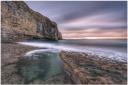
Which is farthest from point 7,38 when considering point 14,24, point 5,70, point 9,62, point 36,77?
point 36,77

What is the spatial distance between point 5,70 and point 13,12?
17.0 meters

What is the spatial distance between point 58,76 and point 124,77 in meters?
2.48

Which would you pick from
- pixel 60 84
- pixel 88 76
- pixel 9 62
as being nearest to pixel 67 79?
pixel 60 84

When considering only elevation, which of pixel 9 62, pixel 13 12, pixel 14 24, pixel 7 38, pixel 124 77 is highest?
pixel 13 12

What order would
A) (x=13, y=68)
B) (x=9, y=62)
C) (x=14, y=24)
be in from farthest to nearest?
1. (x=14, y=24)
2. (x=9, y=62)
3. (x=13, y=68)

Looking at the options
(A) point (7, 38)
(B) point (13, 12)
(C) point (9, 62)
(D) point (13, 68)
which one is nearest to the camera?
(D) point (13, 68)

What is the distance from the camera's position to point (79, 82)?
4562 millimetres

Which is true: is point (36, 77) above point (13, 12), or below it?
below

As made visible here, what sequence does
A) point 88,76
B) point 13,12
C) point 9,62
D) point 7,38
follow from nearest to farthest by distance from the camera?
point 88,76, point 9,62, point 7,38, point 13,12

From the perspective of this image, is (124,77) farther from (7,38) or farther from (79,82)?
(7,38)

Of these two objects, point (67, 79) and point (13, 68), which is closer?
point (67, 79)

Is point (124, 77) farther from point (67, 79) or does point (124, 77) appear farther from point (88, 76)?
point (67, 79)

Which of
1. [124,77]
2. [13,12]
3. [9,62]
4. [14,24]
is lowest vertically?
[124,77]

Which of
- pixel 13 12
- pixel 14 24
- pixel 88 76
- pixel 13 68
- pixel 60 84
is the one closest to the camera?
pixel 60 84
